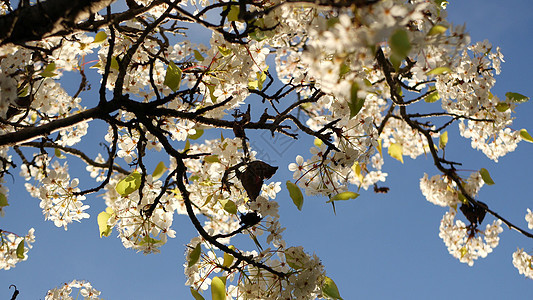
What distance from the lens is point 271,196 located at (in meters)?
3.95

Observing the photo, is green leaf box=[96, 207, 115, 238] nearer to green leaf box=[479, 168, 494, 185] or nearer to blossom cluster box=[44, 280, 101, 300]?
blossom cluster box=[44, 280, 101, 300]

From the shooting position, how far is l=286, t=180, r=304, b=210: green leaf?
278cm

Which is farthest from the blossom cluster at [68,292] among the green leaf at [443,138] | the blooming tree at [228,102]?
the green leaf at [443,138]

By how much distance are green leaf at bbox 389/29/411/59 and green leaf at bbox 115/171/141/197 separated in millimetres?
2352

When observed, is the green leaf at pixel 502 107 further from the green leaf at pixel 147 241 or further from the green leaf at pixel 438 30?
the green leaf at pixel 147 241

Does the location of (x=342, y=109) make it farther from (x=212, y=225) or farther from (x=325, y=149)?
(x=212, y=225)

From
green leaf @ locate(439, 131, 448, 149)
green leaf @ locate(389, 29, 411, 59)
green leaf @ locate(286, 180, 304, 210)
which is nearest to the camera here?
green leaf @ locate(389, 29, 411, 59)

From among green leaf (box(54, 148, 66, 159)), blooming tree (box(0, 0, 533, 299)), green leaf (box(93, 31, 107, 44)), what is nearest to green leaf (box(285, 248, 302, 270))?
blooming tree (box(0, 0, 533, 299))

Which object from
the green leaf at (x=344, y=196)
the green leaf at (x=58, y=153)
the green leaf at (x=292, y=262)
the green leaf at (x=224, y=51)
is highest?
the green leaf at (x=58, y=153)

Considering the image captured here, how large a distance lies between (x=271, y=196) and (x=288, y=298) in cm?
148

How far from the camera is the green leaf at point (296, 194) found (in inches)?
109

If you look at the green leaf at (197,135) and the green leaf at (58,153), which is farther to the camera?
the green leaf at (58,153)

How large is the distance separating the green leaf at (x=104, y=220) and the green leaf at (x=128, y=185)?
0.34 metres

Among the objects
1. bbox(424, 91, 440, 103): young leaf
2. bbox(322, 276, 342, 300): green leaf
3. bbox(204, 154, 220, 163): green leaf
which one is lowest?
bbox(322, 276, 342, 300): green leaf
